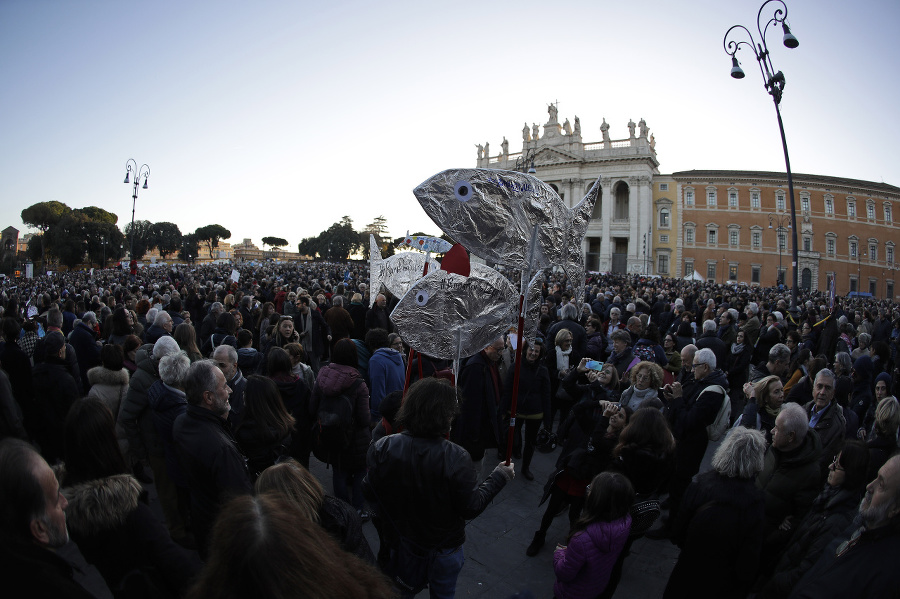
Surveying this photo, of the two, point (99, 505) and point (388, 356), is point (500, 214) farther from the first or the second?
point (99, 505)

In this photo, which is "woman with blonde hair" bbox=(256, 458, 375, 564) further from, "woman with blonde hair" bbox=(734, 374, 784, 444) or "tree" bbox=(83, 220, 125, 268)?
"tree" bbox=(83, 220, 125, 268)

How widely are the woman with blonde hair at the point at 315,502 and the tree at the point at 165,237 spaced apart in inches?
3494

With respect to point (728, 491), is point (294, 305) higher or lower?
higher

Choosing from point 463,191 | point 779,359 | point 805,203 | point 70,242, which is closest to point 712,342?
point 779,359

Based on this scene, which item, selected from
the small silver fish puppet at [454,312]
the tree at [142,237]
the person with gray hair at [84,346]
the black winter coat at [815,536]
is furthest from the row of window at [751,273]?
the tree at [142,237]

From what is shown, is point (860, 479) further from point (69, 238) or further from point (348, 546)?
point (69, 238)

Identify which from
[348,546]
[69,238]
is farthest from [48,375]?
[69,238]

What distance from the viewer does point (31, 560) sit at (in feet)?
3.25

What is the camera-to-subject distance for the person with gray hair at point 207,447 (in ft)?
7.88

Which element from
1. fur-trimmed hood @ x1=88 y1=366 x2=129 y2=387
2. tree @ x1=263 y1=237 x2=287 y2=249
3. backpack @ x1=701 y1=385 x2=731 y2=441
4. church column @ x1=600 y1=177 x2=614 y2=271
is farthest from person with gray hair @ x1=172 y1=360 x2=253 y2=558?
tree @ x1=263 y1=237 x2=287 y2=249

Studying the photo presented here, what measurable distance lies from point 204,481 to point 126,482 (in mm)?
629

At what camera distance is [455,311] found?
3492mm

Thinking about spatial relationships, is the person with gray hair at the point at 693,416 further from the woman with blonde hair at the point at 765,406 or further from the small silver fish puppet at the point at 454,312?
the small silver fish puppet at the point at 454,312

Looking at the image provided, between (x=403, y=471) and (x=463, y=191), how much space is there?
5.66ft
